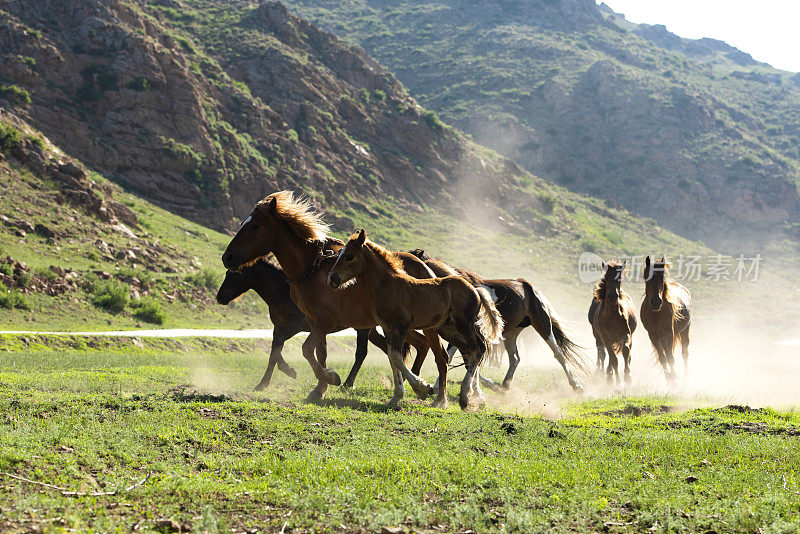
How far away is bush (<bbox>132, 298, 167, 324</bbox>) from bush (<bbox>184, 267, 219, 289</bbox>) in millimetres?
5197

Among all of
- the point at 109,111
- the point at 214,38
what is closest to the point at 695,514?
the point at 109,111

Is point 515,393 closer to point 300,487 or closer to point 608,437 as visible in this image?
point 608,437

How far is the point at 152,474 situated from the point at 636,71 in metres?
135

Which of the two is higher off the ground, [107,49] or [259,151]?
[107,49]

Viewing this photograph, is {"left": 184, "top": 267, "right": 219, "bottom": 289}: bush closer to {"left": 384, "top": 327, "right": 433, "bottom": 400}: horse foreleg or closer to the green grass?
the green grass

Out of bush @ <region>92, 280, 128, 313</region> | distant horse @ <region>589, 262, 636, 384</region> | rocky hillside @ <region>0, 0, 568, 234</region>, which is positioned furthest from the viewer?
rocky hillside @ <region>0, 0, 568, 234</region>

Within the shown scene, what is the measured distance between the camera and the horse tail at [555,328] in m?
15.7

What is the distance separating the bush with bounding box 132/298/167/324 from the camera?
30.1 metres

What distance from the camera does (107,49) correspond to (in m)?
53.8

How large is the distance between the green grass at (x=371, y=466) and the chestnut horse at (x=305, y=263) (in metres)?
1.51

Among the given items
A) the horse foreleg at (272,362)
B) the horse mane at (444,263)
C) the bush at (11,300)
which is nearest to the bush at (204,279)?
the bush at (11,300)

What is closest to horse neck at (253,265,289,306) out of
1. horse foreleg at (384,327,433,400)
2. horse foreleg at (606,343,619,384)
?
horse foreleg at (384,327,433,400)

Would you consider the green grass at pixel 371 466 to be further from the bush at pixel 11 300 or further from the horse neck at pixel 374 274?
the bush at pixel 11 300

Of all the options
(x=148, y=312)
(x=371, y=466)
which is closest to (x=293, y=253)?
(x=371, y=466)
